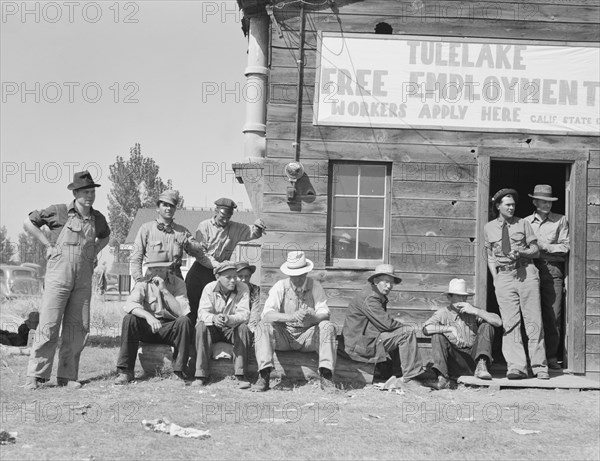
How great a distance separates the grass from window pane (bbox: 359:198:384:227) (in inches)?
84.0

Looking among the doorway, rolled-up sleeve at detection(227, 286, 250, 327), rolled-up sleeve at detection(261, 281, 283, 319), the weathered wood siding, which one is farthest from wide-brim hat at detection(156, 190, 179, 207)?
the weathered wood siding

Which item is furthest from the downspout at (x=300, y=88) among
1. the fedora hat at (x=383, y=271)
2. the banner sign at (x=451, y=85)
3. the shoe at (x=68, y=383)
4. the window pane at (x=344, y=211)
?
the shoe at (x=68, y=383)

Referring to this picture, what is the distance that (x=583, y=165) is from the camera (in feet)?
30.5

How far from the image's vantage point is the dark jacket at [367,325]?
828cm

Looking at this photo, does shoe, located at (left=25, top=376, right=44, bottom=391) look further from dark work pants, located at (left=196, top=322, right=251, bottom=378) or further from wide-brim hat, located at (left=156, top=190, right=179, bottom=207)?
wide-brim hat, located at (left=156, top=190, right=179, bottom=207)

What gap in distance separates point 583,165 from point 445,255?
6.30ft

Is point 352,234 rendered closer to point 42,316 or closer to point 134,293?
point 134,293

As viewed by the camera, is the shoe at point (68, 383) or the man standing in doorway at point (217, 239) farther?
the man standing in doorway at point (217, 239)

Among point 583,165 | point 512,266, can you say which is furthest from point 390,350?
point 583,165

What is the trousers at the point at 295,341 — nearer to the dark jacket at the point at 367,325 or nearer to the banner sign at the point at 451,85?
the dark jacket at the point at 367,325

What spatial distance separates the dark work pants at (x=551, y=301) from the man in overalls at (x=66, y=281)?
5.05 m

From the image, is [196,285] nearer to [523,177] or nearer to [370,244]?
[370,244]

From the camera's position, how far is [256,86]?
11.1 metres

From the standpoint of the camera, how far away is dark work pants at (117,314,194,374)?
8.10 m
